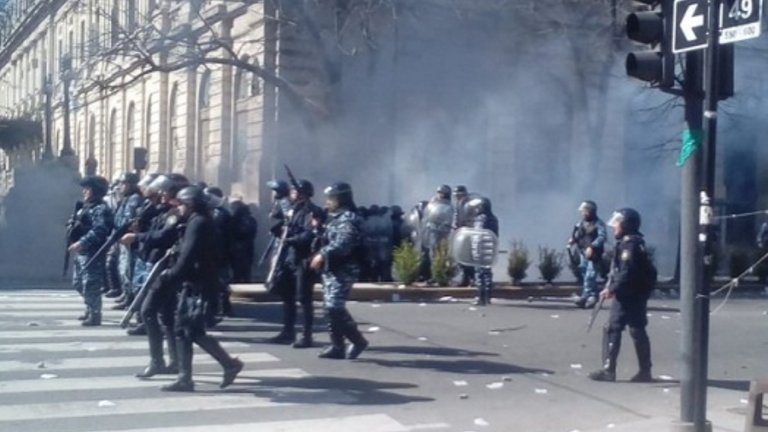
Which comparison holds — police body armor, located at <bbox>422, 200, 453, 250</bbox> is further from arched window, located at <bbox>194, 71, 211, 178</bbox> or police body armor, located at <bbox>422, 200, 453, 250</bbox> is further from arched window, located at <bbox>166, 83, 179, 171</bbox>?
arched window, located at <bbox>166, 83, 179, 171</bbox>

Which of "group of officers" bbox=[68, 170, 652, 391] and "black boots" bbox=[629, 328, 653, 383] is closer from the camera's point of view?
"group of officers" bbox=[68, 170, 652, 391]

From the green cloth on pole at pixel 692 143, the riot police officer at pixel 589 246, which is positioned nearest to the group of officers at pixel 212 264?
the green cloth on pole at pixel 692 143

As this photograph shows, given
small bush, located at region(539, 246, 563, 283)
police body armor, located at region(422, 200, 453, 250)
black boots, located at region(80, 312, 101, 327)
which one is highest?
police body armor, located at region(422, 200, 453, 250)

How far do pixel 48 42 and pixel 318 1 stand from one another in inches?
1166

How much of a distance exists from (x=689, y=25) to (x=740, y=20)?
36 cm

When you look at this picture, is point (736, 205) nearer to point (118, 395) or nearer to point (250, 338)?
point (250, 338)

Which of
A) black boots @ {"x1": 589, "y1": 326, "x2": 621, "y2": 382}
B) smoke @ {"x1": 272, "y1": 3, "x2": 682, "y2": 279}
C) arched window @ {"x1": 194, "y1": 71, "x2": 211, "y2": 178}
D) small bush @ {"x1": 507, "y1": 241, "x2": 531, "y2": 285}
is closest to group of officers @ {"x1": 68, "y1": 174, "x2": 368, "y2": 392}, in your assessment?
black boots @ {"x1": 589, "y1": 326, "x2": 621, "y2": 382}

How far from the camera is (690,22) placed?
8344 millimetres

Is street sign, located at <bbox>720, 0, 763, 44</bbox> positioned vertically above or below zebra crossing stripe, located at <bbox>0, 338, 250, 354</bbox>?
above

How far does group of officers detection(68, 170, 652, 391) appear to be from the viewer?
10.2 metres

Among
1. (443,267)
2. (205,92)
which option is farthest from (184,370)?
(205,92)

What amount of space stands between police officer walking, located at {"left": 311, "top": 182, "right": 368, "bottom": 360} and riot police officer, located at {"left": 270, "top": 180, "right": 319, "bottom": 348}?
2.16ft

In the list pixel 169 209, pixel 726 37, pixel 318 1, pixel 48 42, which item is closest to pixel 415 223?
pixel 318 1

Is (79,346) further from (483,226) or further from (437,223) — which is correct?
(437,223)
